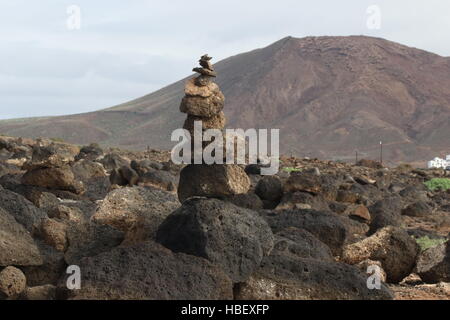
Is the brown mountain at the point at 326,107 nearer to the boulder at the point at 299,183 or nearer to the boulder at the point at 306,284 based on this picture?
the boulder at the point at 299,183

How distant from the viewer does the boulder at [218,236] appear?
731 cm

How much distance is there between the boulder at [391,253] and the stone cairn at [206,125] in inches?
77.7

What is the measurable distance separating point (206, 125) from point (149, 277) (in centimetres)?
391

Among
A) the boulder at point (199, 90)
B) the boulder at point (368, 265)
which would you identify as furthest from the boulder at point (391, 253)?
the boulder at point (199, 90)

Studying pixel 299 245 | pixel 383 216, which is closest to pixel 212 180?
pixel 299 245

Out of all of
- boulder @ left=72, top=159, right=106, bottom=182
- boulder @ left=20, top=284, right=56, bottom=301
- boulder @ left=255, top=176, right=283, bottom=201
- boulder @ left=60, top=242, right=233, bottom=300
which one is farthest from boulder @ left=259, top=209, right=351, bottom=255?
boulder @ left=72, top=159, right=106, bottom=182

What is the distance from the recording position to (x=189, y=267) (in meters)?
6.86

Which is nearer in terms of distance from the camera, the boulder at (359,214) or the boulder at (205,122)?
the boulder at (205,122)

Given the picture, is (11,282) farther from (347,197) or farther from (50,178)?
(347,197)

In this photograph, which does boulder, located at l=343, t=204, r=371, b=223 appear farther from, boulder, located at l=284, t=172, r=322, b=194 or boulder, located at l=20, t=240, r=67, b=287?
boulder, located at l=20, t=240, r=67, b=287

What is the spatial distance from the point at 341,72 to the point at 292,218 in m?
115

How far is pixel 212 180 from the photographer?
10.1 meters
